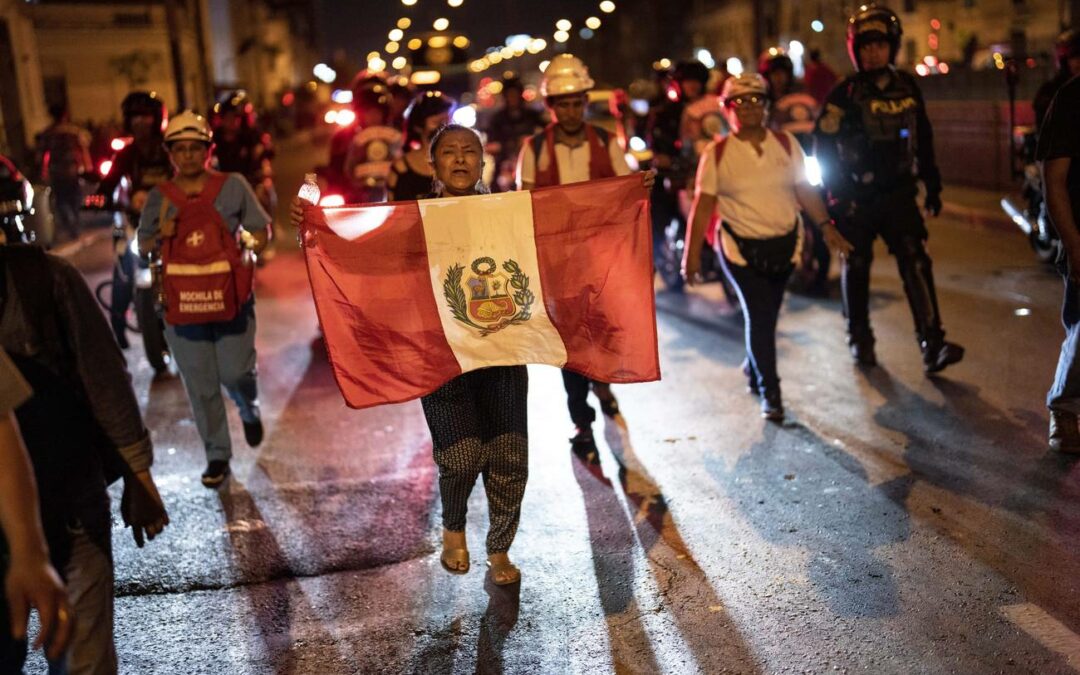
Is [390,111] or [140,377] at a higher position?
[390,111]

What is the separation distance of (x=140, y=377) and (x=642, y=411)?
4224 mm

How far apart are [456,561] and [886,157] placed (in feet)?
14.6

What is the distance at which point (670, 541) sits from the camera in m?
5.00

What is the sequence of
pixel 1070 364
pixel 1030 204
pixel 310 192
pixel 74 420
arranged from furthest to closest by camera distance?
pixel 1030 204 < pixel 1070 364 < pixel 310 192 < pixel 74 420

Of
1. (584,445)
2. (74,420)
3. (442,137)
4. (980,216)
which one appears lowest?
(584,445)

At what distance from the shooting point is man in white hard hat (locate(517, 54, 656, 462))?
6266 millimetres

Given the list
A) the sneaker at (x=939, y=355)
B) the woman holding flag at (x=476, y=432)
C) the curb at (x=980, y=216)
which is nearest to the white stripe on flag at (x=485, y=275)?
the woman holding flag at (x=476, y=432)

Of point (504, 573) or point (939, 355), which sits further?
point (939, 355)

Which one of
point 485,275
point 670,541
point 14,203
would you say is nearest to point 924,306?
point 670,541

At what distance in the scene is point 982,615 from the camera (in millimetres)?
4098

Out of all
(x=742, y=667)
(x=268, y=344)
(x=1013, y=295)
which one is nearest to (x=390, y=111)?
(x=268, y=344)

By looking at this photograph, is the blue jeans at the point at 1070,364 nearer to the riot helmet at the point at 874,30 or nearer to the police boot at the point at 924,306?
the police boot at the point at 924,306

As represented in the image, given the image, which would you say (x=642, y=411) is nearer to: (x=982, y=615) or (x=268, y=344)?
(x=982, y=615)

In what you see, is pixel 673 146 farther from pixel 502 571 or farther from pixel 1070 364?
pixel 502 571
